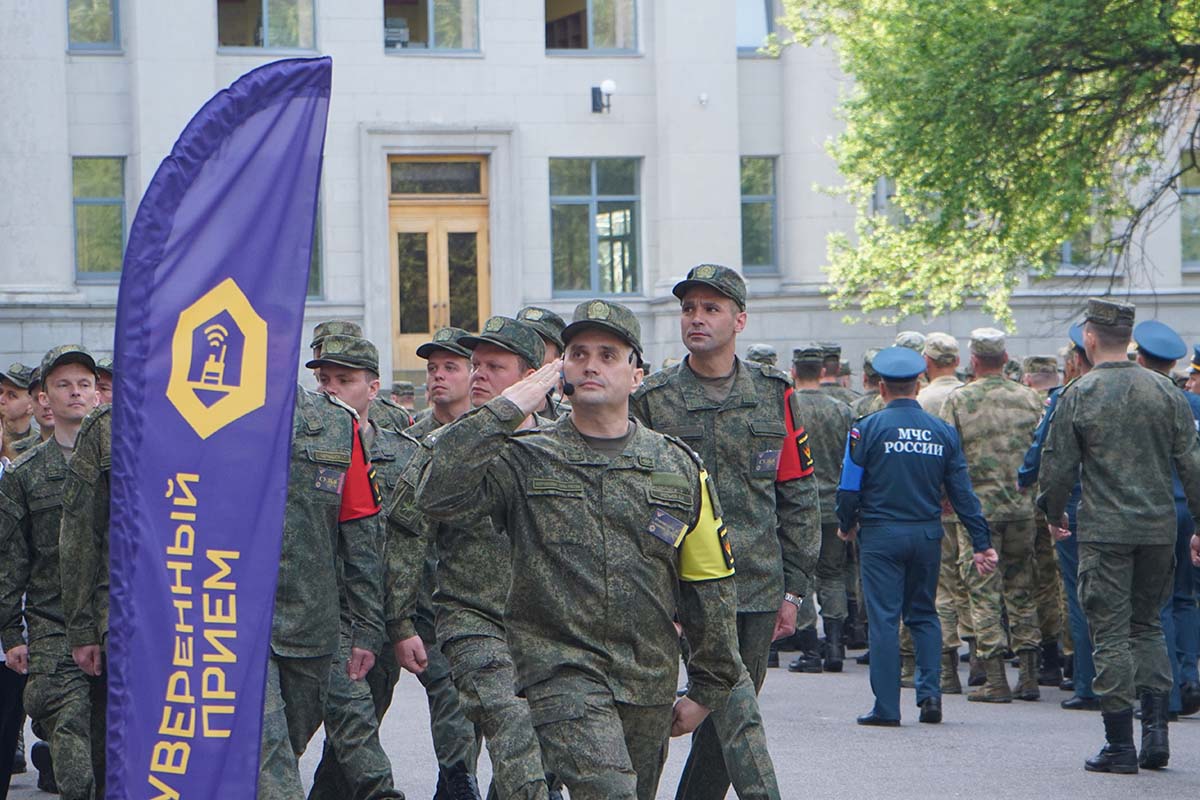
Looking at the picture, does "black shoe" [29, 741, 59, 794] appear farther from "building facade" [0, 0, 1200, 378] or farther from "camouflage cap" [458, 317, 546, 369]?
"building facade" [0, 0, 1200, 378]

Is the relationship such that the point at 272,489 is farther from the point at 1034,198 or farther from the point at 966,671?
the point at 1034,198

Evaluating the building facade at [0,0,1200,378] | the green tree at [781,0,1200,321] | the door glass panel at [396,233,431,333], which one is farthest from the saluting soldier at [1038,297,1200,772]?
the door glass panel at [396,233,431,333]

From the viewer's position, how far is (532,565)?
19.1 feet

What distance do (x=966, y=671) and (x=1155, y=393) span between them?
470 cm

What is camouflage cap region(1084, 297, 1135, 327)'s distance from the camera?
967 centimetres

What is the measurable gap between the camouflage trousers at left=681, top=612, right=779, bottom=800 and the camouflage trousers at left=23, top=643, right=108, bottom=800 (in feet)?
8.06

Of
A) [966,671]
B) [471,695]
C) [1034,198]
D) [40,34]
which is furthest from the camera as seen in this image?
[40,34]

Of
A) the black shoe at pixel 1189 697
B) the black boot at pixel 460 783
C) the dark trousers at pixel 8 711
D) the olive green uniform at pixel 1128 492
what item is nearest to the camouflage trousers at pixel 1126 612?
the olive green uniform at pixel 1128 492

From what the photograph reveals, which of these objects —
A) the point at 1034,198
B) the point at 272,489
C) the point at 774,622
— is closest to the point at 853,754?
the point at 774,622

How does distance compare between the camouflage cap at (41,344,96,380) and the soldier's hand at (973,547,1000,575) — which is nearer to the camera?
the camouflage cap at (41,344,96,380)

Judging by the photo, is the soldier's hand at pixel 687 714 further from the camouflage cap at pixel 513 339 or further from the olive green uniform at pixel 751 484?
the camouflage cap at pixel 513 339

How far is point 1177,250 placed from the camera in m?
31.0

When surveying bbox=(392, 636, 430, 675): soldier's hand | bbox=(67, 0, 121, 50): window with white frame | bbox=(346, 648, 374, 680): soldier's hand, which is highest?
bbox=(67, 0, 121, 50): window with white frame

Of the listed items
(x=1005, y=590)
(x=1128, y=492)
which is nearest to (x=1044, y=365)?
(x=1005, y=590)
